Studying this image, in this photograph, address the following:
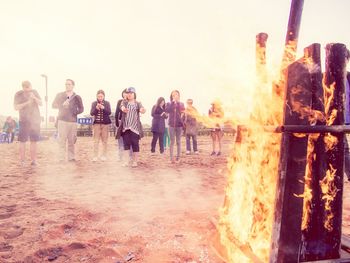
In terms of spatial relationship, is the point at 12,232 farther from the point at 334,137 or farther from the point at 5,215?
the point at 334,137

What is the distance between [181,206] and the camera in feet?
15.6

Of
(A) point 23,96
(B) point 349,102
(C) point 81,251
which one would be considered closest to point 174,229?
(C) point 81,251

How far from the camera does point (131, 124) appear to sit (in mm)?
8891

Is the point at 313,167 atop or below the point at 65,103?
below

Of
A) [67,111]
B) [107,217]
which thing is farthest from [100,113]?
[107,217]

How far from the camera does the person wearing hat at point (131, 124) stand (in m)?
8.85

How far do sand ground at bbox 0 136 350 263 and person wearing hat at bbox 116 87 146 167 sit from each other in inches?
66.6

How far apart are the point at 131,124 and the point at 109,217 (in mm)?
4914

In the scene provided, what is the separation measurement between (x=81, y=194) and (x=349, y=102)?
516cm

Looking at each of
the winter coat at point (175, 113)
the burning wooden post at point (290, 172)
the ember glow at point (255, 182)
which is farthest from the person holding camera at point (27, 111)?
the burning wooden post at point (290, 172)

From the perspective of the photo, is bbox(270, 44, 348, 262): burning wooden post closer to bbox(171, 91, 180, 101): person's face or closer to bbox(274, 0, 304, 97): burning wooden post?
bbox(274, 0, 304, 97): burning wooden post

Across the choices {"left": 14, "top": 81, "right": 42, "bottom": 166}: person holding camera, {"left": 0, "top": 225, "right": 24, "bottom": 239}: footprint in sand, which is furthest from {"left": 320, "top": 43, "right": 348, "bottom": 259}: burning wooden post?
{"left": 14, "top": 81, "right": 42, "bottom": 166}: person holding camera

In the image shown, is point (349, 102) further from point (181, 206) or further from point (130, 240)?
Result: point (130, 240)

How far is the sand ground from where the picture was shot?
123 inches
